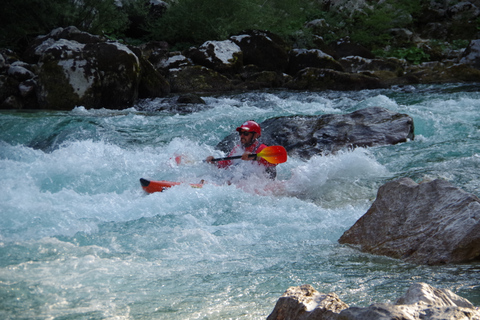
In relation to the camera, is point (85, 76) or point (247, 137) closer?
point (247, 137)

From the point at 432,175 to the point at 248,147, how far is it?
2125 mm

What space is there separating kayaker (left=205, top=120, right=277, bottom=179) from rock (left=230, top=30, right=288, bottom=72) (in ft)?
28.2

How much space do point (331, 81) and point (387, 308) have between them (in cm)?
1144

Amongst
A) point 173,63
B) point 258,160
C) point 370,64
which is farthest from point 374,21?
point 258,160

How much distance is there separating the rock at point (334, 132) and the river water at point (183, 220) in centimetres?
26

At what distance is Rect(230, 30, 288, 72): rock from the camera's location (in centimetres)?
1373

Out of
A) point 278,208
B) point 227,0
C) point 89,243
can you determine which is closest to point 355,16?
point 227,0

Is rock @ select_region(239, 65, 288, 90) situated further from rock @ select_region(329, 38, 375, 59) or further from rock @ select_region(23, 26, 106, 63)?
rock @ select_region(329, 38, 375, 59)

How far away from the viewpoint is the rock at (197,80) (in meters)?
12.1

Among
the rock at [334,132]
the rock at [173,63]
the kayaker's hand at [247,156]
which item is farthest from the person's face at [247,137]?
the rock at [173,63]

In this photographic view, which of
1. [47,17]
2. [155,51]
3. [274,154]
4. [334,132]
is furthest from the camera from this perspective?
[155,51]

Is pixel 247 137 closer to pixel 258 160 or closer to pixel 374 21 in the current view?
pixel 258 160

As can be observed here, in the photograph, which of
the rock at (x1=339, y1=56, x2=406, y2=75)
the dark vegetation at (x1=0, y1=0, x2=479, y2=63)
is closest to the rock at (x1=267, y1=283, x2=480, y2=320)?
the dark vegetation at (x1=0, y1=0, x2=479, y2=63)

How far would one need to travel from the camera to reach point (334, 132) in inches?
252
